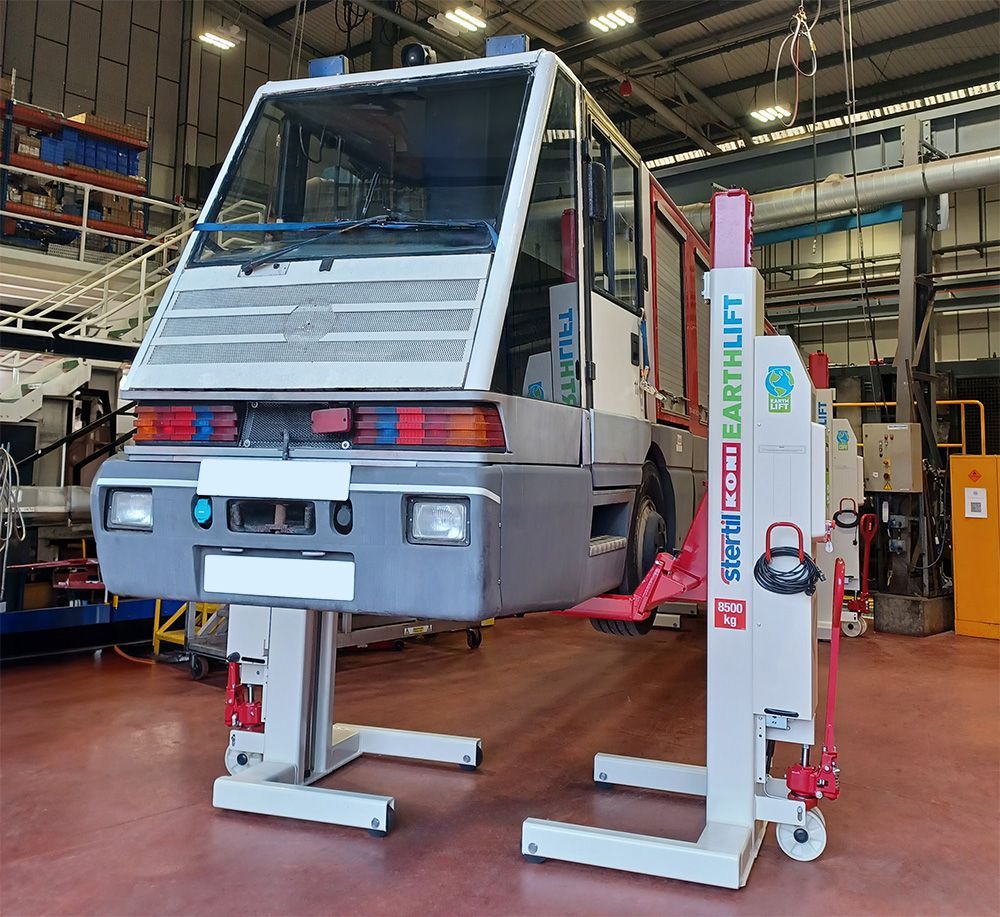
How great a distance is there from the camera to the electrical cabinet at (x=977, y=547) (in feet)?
27.4

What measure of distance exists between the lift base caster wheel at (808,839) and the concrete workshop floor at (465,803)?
5cm

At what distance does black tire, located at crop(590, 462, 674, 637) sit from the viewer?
3502mm

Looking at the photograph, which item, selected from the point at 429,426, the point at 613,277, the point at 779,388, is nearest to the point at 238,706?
the point at 429,426

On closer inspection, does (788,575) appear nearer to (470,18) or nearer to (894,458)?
(894,458)

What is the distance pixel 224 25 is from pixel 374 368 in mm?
13884

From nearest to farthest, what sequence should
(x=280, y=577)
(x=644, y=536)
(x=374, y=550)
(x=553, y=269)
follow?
(x=374, y=550) < (x=280, y=577) < (x=553, y=269) < (x=644, y=536)

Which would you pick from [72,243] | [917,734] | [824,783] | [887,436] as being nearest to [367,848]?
[824,783]

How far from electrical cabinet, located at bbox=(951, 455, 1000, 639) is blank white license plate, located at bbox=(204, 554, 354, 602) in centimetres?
797

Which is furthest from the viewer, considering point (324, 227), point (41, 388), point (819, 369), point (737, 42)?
point (737, 42)

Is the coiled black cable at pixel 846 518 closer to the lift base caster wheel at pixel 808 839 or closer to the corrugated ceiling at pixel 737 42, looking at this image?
the lift base caster wheel at pixel 808 839

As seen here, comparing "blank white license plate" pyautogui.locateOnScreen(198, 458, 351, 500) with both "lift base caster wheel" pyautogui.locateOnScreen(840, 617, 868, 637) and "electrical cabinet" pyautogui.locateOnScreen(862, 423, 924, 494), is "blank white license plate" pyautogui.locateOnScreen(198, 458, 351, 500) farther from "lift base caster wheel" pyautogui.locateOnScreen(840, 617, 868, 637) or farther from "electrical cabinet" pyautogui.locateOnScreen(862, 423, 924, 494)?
"electrical cabinet" pyautogui.locateOnScreen(862, 423, 924, 494)

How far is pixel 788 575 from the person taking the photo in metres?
3.07

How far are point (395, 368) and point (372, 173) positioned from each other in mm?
1155

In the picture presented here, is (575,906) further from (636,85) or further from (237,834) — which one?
(636,85)
